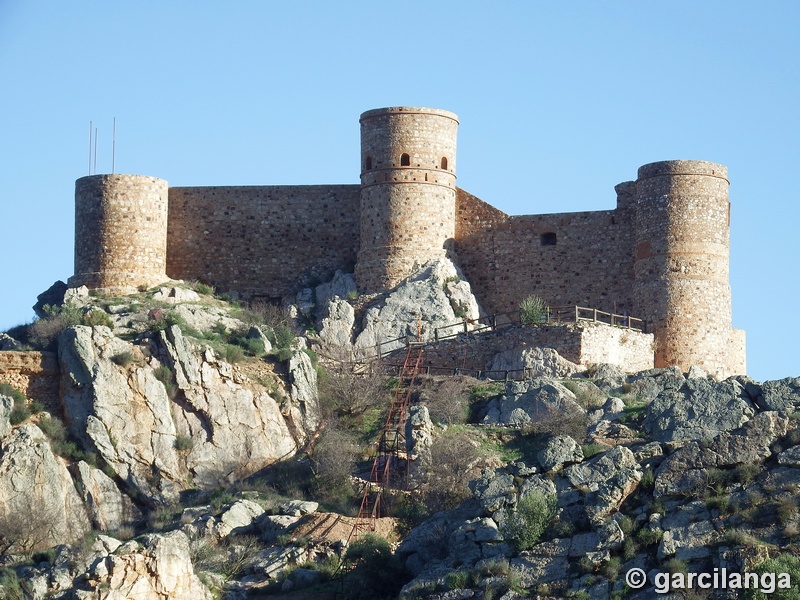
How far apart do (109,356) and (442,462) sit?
27.4ft

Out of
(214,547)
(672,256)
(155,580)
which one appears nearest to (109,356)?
(214,547)

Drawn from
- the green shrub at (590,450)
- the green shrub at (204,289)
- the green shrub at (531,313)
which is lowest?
the green shrub at (590,450)

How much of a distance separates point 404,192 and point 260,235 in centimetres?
465

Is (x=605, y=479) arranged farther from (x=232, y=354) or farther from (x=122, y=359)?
(x=232, y=354)

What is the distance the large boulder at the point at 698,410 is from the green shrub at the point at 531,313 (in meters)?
6.71

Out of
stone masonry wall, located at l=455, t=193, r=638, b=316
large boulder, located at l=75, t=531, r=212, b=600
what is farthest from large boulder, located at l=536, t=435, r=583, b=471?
stone masonry wall, located at l=455, t=193, r=638, b=316

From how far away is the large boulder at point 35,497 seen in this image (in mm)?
41344

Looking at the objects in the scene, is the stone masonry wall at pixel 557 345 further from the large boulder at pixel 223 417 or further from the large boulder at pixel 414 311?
the large boulder at pixel 223 417

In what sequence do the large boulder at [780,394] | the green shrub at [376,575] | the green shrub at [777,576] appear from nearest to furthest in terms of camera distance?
the green shrub at [777,576] → the green shrub at [376,575] → the large boulder at [780,394]

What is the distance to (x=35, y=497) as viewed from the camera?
42.8 m

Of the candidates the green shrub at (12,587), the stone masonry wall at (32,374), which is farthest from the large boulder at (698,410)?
the stone masonry wall at (32,374)

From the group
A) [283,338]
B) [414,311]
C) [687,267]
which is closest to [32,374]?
[283,338]

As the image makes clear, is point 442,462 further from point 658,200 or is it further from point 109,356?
point 658,200

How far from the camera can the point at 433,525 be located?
36.1 metres
